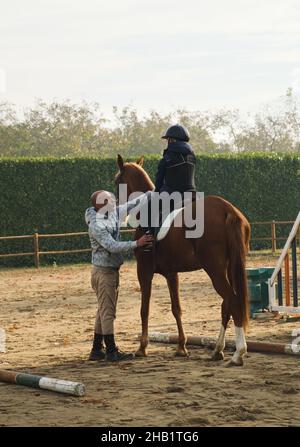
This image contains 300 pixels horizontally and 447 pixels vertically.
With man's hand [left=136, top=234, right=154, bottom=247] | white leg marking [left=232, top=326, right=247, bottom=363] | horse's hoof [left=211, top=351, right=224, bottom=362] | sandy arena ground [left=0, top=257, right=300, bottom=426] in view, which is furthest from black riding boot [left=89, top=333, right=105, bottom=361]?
white leg marking [left=232, top=326, right=247, bottom=363]

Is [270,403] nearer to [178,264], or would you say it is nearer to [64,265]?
[178,264]

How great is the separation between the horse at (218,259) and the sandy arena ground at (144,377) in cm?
29

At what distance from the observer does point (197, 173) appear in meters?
30.5

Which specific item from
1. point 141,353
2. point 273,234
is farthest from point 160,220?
point 273,234

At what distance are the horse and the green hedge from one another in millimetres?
16733

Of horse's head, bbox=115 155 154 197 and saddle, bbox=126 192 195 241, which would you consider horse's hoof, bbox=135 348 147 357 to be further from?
horse's head, bbox=115 155 154 197

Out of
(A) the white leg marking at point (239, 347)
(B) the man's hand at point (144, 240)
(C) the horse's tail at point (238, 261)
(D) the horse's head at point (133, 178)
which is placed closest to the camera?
(A) the white leg marking at point (239, 347)

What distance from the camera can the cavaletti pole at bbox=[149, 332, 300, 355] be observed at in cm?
961

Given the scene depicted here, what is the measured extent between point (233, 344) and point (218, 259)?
1.07 metres

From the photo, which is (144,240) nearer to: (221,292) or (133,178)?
(221,292)

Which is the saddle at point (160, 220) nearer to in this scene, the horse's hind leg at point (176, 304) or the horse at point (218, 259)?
the horse at point (218, 259)

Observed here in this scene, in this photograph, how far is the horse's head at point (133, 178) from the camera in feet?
34.9

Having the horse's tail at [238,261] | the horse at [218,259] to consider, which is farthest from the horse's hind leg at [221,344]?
the horse's tail at [238,261]
